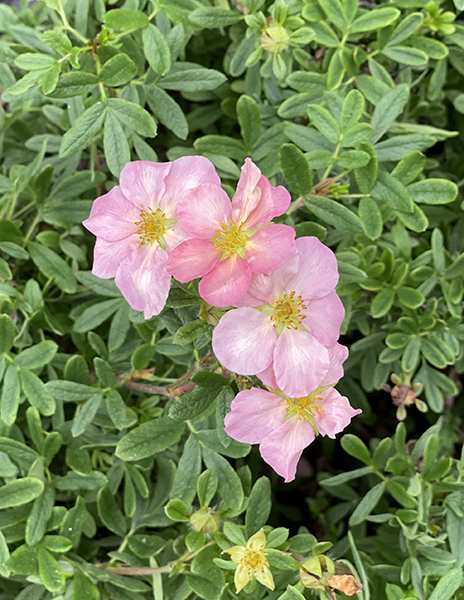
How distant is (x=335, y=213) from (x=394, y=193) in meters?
0.15

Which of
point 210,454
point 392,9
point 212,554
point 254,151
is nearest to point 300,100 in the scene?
point 254,151

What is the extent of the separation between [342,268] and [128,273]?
0.46 m

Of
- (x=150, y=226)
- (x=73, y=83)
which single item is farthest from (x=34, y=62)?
(x=150, y=226)

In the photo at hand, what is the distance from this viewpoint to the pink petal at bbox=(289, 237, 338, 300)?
825 millimetres

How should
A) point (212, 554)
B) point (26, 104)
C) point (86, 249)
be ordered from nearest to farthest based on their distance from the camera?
point (212, 554), point (26, 104), point (86, 249)

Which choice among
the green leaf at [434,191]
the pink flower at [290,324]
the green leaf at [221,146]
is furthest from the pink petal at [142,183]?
the green leaf at [434,191]

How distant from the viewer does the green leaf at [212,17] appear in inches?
45.4

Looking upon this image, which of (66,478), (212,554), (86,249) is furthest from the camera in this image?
(86,249)

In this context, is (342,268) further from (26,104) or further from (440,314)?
(26,104)

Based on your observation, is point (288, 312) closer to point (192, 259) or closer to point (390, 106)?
point (192, 259)

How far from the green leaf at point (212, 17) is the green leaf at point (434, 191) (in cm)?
53

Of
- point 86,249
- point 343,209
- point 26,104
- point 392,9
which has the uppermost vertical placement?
point 392,9

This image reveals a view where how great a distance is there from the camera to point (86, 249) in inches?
54.2

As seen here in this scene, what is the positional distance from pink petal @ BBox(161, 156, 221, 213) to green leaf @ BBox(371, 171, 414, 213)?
1.40ft
